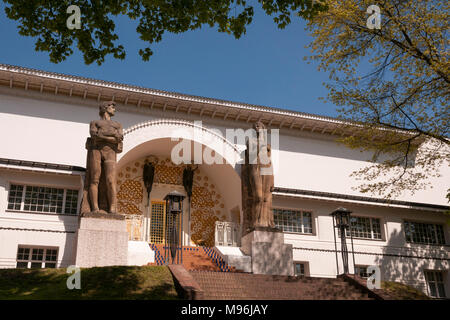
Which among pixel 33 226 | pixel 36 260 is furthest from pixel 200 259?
pixel 33 226

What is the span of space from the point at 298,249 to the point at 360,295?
7.40 meters

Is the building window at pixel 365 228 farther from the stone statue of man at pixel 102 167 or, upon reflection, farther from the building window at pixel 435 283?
the stone statue of man at pixel 102 167

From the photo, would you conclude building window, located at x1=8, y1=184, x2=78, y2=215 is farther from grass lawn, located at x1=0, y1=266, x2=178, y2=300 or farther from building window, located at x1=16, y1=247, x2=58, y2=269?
grass lawn, located at x1=0, y1=266, x2=178, y2=300

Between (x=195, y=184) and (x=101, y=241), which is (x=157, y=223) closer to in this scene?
(x=195, y=184)

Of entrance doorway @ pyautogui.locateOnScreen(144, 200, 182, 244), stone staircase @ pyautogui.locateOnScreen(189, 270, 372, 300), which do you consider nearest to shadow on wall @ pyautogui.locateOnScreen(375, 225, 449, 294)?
stone staircase @ pyautogui.locateOnScreen(189, 270, 372, 300)

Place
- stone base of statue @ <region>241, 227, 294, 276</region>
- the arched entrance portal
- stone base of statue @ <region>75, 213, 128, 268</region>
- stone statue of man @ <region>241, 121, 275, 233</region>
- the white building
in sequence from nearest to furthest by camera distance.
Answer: stone base of statue @ <region>75, 213, 128, 268</region> < stone base of statue @ <region>241, 227, 294, 276</region> < stone statue of man @ <region>241, 121, 275, 233</region> < the white building < the arched entrance portal

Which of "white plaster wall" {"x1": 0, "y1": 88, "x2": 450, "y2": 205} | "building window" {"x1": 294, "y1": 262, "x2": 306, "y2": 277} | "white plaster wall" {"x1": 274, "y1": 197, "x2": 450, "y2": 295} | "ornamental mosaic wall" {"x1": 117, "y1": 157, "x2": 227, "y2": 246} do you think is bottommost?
"building window" {"x1": 294, "y1": 262, "x2": 306, "y2": 277}

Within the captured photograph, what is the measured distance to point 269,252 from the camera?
1588 cm

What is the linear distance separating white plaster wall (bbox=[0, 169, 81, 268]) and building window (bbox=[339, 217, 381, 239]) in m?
12.1

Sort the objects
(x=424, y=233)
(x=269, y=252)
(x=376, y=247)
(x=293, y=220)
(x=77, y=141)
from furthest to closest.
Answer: (x=424, y=233), (x=376, y=247), (x=293, y=220), (x=77, y=141), (x=269, y=252)

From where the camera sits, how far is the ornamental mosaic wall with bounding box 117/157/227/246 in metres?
20.2

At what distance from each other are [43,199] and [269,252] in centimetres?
884
